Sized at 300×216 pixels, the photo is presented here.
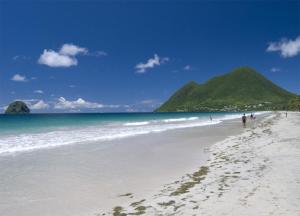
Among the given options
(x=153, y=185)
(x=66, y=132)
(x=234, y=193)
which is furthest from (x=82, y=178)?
(x=66, y=132)

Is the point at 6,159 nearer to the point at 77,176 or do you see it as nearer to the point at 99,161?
the point at 99,161

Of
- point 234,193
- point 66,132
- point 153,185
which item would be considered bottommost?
point 153,185

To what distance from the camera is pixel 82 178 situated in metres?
10.4

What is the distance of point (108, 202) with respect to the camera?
7.64 meters

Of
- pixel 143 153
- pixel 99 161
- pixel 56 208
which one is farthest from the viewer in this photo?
pixel 143 153

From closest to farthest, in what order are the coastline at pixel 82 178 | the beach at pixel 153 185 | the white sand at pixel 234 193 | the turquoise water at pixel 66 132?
the white sand at pixel 234 193
the beach at pixel 153 185
the coastline at pixel 82 178
the turquoise water at pixel 66 132

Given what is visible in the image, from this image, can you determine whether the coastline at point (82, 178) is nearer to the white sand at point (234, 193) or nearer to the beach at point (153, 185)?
the beach at point (153, 185)

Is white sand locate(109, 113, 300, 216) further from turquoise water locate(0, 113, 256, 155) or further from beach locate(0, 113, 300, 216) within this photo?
turquoise water locate(0, 113, 256, 155)

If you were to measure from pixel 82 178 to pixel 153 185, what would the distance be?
122 inches

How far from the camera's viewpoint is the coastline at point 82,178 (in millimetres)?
7559

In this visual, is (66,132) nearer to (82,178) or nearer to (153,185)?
(82,178)

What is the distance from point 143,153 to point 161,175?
233 inches

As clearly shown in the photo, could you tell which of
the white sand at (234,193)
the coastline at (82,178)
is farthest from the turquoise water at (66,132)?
the white sand at (234,193)

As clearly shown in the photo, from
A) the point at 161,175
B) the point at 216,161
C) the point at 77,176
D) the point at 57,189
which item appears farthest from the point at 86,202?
the point at 216,161
